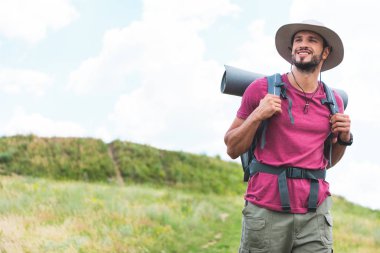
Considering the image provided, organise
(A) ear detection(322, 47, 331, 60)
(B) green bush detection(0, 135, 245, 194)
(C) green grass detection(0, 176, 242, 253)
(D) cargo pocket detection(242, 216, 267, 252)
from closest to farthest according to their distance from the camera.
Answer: (D) cargo pocket detection(242, 216, 267, 252)
(A) ear detection(322, 47, 331, 60)
(C) green grass detection(0, 176, 242, 253)
(B) green bush detection(0, 135, 245, 194)

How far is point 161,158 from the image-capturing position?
29.4 metres

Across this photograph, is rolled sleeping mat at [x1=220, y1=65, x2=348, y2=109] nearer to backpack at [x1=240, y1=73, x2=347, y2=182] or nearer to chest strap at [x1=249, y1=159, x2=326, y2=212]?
backpack at [x1=240, y1=73, x2=347, y2=182]

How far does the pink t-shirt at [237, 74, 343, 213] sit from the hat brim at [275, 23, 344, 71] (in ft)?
1.76

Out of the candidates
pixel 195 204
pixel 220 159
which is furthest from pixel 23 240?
pixel 220 159

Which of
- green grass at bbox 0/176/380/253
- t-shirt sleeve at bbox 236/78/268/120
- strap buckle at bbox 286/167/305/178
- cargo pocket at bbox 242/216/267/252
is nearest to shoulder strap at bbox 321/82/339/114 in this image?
t-shirt sleeve at bbox 236/78/268/120

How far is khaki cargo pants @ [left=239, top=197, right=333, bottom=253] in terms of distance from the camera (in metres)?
4.20

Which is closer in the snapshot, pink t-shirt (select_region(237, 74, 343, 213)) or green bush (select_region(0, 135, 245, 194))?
pink t-shirt (select_region(237, 74, 343, 213))

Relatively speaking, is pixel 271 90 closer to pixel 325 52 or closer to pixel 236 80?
pixel 236 80

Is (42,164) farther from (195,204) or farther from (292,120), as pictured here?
(292,120)

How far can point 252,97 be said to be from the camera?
432cm

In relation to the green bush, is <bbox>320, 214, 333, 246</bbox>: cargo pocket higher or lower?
higher

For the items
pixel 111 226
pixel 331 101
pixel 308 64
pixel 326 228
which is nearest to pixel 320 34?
pixel 308 64

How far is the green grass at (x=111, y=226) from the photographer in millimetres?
8930

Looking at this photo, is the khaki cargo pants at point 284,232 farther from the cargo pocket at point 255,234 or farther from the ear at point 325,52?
the ear at point 325,52
